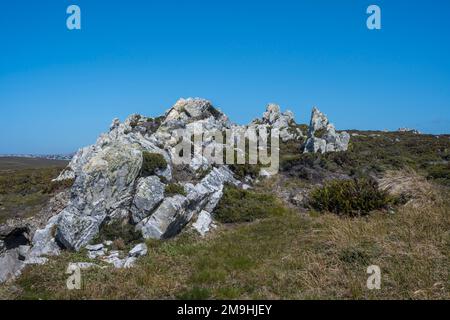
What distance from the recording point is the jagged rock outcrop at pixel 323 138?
31641mm

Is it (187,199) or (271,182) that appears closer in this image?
(187,199)

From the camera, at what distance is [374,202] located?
45.5 ft

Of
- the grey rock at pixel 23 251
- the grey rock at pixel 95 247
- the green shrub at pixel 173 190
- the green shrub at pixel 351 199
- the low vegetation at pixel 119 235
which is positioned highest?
the green shrub at pixel 173 190

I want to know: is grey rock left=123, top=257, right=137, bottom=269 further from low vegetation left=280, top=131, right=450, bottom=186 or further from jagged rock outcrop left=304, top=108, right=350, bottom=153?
jagged rock outcrop left=304, top=108, right=350, bottom=153

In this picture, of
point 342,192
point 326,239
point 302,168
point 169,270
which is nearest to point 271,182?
point 302,168

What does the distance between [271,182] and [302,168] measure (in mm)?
3633

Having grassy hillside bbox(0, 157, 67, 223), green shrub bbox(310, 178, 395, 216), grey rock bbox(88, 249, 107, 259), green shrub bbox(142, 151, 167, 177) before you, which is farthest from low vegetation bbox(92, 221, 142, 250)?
green shrub bbox(310, 178, 395, 216)

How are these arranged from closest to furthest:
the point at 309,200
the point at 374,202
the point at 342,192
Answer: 1. the point at 374,202
2. the point at 342,192
3. the point at 309,200

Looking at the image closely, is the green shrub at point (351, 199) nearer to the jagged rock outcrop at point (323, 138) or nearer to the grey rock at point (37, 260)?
the grey rock at point (37, 260)

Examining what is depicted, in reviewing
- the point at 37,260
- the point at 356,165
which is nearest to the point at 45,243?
the point at 37,260

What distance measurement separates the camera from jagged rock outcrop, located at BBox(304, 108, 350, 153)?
31.6 meters

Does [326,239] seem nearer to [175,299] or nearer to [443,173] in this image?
[175,299]

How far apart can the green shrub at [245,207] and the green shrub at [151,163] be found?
295 centimetres

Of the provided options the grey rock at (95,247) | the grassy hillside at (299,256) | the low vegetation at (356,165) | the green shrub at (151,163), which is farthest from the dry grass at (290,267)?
the low vegetation at (356,165)
